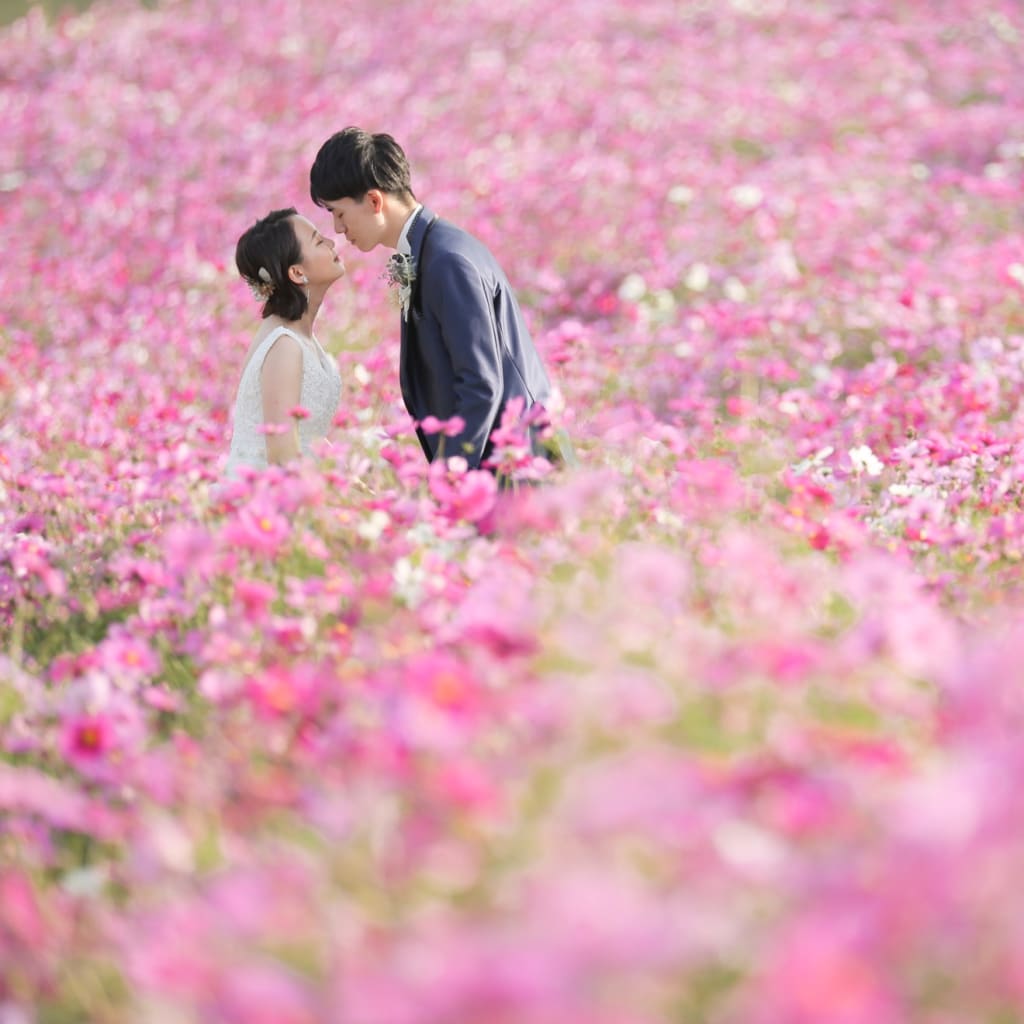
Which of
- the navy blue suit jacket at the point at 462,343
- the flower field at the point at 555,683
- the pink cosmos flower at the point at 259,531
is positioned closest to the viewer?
the flower field at the point at 555,683

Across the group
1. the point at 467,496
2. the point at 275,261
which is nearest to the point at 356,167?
the point at 275,261

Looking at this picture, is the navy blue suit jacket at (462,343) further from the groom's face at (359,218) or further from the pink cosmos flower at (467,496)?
the pink cosmos flower at (467,496)

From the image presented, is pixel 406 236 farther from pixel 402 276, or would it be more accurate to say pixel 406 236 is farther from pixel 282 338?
pixel 282 338

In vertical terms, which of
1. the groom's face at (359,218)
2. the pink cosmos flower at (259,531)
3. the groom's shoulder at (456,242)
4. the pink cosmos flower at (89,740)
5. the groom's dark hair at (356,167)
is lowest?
the pink cosmos flower at (89,740)

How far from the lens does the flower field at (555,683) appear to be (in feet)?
4.09

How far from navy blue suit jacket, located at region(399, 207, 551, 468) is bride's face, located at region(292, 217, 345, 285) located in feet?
1.60

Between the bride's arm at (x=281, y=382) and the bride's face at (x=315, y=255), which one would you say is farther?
the bride's face at (x=315, y=255)

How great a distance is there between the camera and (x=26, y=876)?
82.7 inches

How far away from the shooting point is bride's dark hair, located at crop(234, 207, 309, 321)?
4.26 metres

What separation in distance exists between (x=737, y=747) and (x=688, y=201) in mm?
7881

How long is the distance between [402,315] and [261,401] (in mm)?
666

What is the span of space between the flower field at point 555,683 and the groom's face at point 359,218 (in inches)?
28.5

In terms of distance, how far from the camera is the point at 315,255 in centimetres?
429

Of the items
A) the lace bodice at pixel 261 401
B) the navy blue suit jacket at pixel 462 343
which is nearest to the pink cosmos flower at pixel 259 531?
the navy blue suit jacket at pixel 462 343
